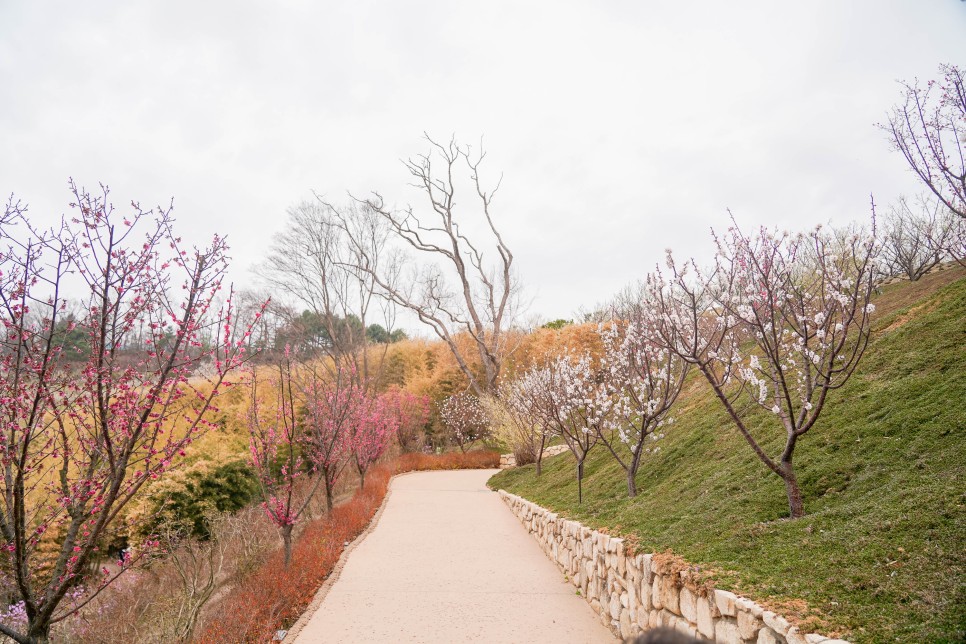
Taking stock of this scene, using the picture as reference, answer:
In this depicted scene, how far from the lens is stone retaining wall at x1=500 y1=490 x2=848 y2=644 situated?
295cm

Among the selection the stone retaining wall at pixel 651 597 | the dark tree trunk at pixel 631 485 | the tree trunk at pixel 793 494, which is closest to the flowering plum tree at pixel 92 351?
the stone retaining wall at pixel 651 597

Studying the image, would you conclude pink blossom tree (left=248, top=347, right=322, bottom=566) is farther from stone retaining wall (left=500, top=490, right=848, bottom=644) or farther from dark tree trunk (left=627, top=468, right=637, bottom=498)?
dark tree trunk (left=627, top=468, right=637, bottom=498)

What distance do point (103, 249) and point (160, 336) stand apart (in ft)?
2.08

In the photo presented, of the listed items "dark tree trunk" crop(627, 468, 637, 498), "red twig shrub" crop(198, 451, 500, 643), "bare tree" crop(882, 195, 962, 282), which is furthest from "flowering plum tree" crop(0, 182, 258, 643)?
"bare tree" crop(882, 195, 962, 282)

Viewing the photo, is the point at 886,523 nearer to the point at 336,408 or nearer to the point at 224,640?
the point at 224,640

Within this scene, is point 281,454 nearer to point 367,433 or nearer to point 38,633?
point 367,433

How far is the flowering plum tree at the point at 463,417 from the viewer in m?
21.8

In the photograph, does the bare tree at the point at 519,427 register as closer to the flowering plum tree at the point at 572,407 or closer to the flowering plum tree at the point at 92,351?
the flowering plum tree at the point at 572,407

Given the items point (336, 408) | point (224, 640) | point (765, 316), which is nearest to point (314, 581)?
point (224, 640)

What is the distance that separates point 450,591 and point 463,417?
1552cm

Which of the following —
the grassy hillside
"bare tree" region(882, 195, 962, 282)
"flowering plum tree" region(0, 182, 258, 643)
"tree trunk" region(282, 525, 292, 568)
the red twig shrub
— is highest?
"bare tree" region(882, 195, 962, 282)

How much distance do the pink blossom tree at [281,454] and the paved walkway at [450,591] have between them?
1180 millimetres

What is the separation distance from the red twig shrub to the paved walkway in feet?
0.97

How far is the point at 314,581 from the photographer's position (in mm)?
6605
